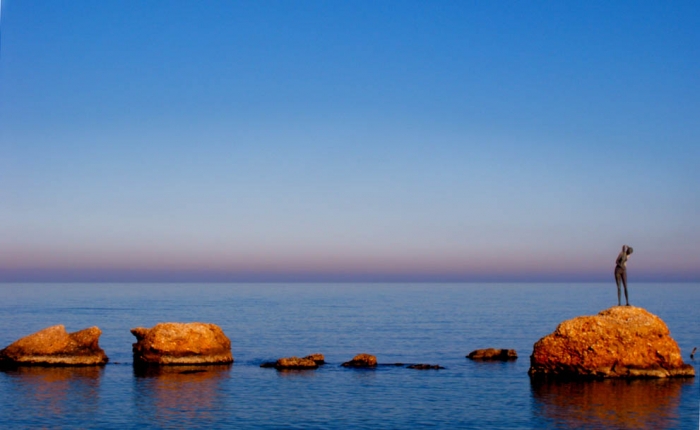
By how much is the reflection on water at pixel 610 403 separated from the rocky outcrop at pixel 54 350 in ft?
106

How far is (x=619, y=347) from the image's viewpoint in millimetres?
45156

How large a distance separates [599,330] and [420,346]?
28.2 meters

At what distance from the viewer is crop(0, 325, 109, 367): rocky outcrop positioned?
53469 mm

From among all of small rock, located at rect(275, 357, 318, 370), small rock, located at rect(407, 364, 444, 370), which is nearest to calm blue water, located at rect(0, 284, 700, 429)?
small rock, located at rect(407, 364, 444, 370)

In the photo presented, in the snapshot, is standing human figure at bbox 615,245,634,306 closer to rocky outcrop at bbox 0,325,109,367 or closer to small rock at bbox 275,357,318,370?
small rock at bbox 275,357,318,370

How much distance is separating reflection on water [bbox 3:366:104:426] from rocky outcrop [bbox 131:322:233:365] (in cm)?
352

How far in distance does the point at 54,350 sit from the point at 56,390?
10.8 metres

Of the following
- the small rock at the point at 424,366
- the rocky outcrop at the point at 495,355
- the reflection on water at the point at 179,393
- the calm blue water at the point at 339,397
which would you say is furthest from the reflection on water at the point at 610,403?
the reflection on water at the point at 179,393

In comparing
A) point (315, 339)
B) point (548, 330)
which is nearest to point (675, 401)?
point (315, 339)

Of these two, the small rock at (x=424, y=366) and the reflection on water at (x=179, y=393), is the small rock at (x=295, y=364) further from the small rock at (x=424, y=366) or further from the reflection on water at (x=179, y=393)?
the small rock at (x=424, y=366)

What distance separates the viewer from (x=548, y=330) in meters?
91.4

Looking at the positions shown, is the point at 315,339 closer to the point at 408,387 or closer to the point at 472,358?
the point at 472,358

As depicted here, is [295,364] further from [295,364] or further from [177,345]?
[177,345]

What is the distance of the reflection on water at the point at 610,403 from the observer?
35062mm
